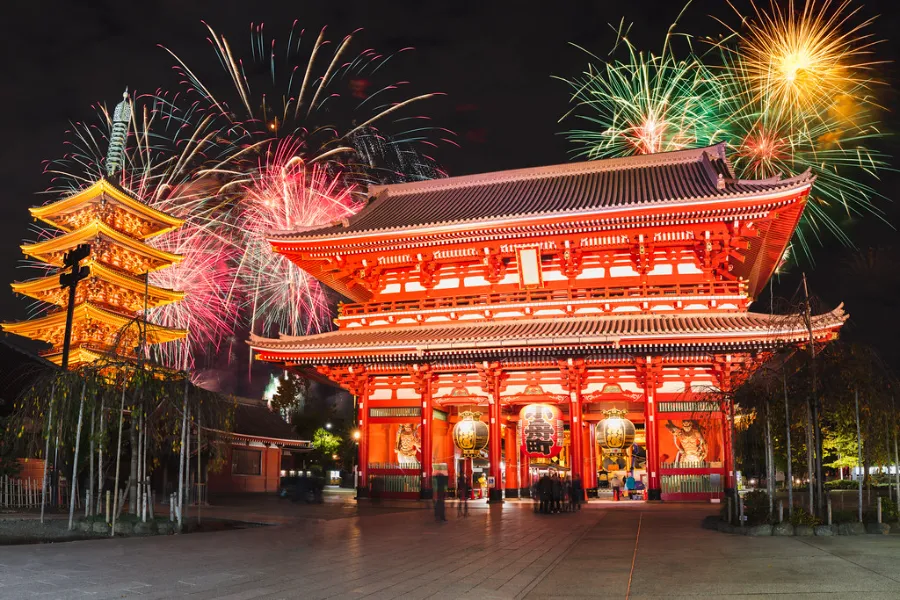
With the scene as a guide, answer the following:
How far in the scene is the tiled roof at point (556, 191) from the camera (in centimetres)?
2467

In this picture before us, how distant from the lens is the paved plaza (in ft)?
28.6

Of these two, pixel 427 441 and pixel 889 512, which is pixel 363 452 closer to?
pixel 427 441

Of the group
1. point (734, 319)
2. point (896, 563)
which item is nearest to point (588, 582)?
point (896, 563)

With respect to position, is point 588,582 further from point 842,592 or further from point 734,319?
point 734,319

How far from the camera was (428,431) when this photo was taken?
84.6ft

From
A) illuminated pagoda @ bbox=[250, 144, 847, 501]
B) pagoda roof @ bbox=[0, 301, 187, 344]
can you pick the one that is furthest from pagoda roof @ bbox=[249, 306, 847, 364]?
pagoda roof @ bbox=[0, 301, 187, 344]

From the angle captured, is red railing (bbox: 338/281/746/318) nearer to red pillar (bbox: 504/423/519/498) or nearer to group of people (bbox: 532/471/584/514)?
red pillar (bbox: 504/423/519/498)

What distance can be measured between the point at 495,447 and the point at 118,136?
33.7 meters

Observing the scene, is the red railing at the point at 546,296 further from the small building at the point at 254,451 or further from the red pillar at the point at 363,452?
the small building at the point at 254,451

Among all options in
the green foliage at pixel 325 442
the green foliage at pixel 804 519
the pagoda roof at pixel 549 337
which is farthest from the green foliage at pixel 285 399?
the green foliage at pixel 804 519

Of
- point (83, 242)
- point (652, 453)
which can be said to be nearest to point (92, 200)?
point (83, 242)

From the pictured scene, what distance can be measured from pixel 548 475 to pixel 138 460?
11.5 m

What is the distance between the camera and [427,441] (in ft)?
84.4

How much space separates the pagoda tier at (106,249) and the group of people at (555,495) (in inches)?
1164
